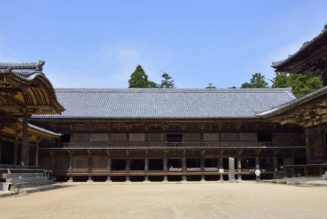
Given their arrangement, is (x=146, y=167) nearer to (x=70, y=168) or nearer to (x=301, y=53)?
(x=70, y=168)

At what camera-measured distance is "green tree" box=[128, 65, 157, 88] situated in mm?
60825

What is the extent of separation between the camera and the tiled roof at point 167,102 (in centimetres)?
3556

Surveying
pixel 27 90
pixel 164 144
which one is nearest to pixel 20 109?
pixel 27 90

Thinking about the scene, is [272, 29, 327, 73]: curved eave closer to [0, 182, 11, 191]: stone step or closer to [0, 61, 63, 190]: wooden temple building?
[0, 61, 63, 190]: wooden temple building

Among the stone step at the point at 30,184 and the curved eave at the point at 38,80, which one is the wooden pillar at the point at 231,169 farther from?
the curved eave at the point at 38,80

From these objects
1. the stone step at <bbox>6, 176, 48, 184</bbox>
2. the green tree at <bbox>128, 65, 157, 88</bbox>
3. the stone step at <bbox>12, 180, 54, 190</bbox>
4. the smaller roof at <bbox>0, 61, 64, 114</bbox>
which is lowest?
the stone step at <bbox>12, 180, 54, 190</bbox>

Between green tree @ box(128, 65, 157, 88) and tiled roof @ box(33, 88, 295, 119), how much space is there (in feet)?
64.7

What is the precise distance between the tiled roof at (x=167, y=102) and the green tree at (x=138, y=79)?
1971 cm

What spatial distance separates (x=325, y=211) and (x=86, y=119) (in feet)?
86.9

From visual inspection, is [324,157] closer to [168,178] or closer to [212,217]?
[168,178]

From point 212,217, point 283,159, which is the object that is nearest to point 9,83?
point 212,217

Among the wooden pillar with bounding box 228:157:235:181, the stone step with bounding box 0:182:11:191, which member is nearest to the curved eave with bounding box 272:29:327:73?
the wooden pillar with bounding box 228:157:235:181

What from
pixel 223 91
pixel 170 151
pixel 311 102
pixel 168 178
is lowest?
pixel 168 178

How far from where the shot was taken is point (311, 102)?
23719mm
